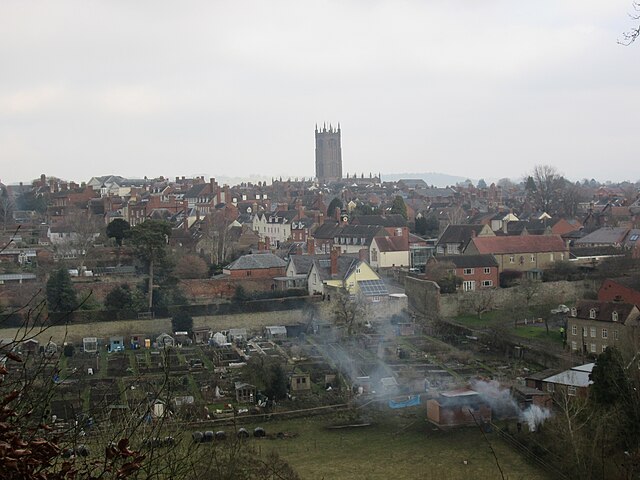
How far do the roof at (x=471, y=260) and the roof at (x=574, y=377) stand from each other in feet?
36.4

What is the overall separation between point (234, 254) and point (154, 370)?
16.2m

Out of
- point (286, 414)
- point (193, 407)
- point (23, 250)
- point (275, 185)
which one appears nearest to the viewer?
point (193, 407)

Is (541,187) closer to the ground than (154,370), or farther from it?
farther from it

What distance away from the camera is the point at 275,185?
75.7m

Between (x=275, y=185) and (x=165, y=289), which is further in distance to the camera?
(x=275, y=185)

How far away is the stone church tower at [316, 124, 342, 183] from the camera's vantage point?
4178 inches

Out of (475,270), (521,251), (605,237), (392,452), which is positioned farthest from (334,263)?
(605,237)

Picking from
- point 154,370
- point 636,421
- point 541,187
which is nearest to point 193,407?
point 154,370

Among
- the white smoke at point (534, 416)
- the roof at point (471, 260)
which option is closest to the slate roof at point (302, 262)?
the roof at point (471, 260)

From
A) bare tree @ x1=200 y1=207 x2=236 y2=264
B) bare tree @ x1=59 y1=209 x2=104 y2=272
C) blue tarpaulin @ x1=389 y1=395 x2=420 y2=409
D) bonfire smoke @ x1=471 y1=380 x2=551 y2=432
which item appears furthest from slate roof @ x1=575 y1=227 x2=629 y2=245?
bare tree @ x1=59 y1=209 x2=104 y2=272

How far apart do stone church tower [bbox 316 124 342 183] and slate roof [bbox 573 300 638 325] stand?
8403 cm

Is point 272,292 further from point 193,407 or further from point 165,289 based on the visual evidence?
point 193,407

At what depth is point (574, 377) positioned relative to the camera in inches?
717

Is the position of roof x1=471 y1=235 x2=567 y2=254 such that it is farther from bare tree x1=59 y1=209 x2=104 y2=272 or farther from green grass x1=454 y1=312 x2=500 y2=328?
bare tree x1=59 y1=209 x2=104 y2=272
